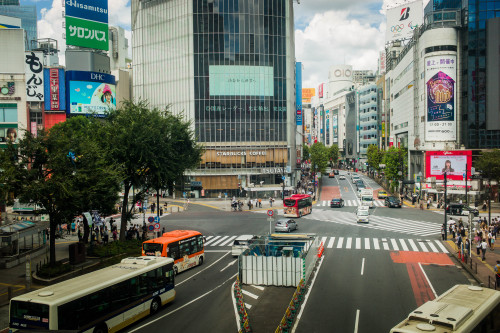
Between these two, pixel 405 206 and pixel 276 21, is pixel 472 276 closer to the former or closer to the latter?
pixel 405 206

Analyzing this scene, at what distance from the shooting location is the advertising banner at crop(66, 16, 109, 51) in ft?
262

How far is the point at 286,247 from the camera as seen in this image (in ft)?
76.1

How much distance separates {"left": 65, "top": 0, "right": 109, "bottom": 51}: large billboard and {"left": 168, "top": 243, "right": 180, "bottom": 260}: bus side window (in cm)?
6800

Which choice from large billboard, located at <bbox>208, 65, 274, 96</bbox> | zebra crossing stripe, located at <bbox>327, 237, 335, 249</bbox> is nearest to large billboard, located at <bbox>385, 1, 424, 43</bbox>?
large billboard, located at <bbox>208, 65, 274, 96</bbox>

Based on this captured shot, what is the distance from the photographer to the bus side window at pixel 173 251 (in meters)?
25.4

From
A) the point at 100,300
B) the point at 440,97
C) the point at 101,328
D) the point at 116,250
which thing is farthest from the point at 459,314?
the point at 440,97

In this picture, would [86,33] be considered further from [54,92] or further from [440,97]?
[440,97]

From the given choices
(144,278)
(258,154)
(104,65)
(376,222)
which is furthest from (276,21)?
(144,278)

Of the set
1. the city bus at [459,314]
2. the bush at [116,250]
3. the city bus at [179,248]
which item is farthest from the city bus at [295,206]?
the city bus at [459,314]

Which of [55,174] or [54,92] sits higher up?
[54,92]

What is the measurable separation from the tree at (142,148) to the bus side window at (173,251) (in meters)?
8.10

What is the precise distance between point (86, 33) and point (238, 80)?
31.6m

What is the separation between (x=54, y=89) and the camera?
3155 inches

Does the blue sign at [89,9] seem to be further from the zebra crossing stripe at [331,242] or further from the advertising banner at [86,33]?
the zebra crossing stripe at [331,242]
